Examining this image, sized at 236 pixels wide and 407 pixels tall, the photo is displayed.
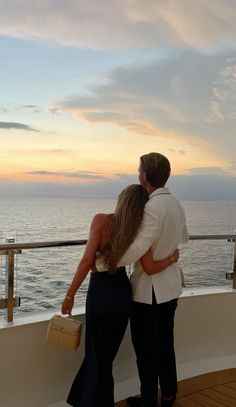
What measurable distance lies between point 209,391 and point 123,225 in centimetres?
129

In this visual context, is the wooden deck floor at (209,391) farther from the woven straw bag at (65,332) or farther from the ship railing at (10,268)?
the ship railing at (10,268)

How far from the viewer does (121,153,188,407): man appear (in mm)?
1988

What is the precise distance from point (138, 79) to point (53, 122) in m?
2.04

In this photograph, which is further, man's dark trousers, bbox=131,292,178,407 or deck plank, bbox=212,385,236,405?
deck plank, bbox=212,385,236,405

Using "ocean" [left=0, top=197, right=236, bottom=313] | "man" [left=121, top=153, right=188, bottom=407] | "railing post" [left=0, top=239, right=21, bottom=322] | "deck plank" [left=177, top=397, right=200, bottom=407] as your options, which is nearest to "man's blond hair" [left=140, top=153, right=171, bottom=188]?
"man" [left=121, top=153, right=188, bottom=407]

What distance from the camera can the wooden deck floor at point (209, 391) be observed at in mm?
2449

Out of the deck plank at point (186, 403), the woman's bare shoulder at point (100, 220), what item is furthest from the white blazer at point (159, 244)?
the deck plank at point (186, 403)

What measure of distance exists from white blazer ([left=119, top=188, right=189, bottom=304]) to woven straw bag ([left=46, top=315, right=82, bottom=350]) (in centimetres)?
32

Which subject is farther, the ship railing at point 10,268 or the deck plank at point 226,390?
the deck plank at point 226,390

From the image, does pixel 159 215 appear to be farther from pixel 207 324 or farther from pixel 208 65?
pixel 208 65

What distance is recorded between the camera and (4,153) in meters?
7.00

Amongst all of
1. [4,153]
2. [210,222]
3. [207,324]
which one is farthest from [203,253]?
[4,153]

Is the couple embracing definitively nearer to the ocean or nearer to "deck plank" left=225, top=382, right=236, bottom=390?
the ocean

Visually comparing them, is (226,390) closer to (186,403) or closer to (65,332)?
(186,403)
